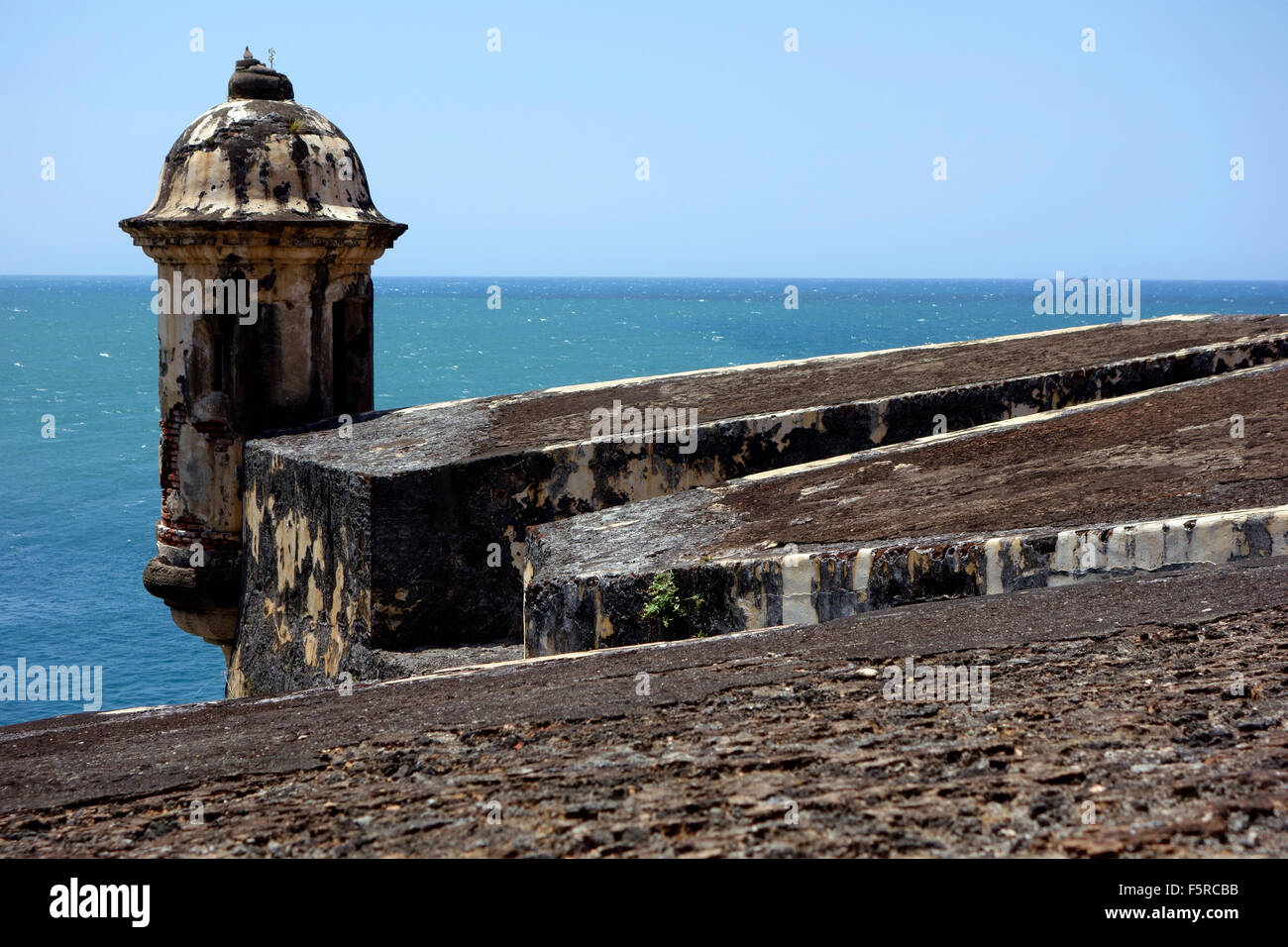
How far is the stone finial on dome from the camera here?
8.90 meters

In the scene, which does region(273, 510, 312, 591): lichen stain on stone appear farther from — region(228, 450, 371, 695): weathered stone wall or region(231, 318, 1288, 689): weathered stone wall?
region(231, 318, 1288, 689): weathered stone wall

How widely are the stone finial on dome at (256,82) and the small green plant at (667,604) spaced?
5.75 metres

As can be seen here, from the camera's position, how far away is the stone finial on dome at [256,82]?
29.2 ft

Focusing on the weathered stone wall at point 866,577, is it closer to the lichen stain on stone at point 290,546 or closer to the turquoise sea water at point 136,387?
the lichen stain on stone at point 290,546

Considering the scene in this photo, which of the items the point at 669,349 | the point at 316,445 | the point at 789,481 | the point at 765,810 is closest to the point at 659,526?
the point at 789,481

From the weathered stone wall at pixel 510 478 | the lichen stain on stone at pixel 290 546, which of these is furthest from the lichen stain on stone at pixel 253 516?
the weathered stone wall at pixel 510 478

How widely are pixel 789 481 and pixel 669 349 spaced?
Answer: 2823 inches

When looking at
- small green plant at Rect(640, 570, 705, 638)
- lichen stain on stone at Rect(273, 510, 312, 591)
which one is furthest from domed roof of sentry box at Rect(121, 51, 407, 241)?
small green plant at Rect(640, 570, 705, 638)

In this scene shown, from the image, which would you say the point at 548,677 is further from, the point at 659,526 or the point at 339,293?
the point at 339,293

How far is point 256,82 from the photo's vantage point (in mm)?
8898

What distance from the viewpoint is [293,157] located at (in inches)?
337

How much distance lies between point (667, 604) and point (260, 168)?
204 inches

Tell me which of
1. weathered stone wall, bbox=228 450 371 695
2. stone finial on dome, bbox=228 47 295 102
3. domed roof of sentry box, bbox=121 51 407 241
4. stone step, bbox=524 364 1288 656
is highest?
stone finial on dome, bbox=228 47 295 102

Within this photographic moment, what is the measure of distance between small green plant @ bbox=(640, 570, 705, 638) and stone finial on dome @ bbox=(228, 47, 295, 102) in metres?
5.75
